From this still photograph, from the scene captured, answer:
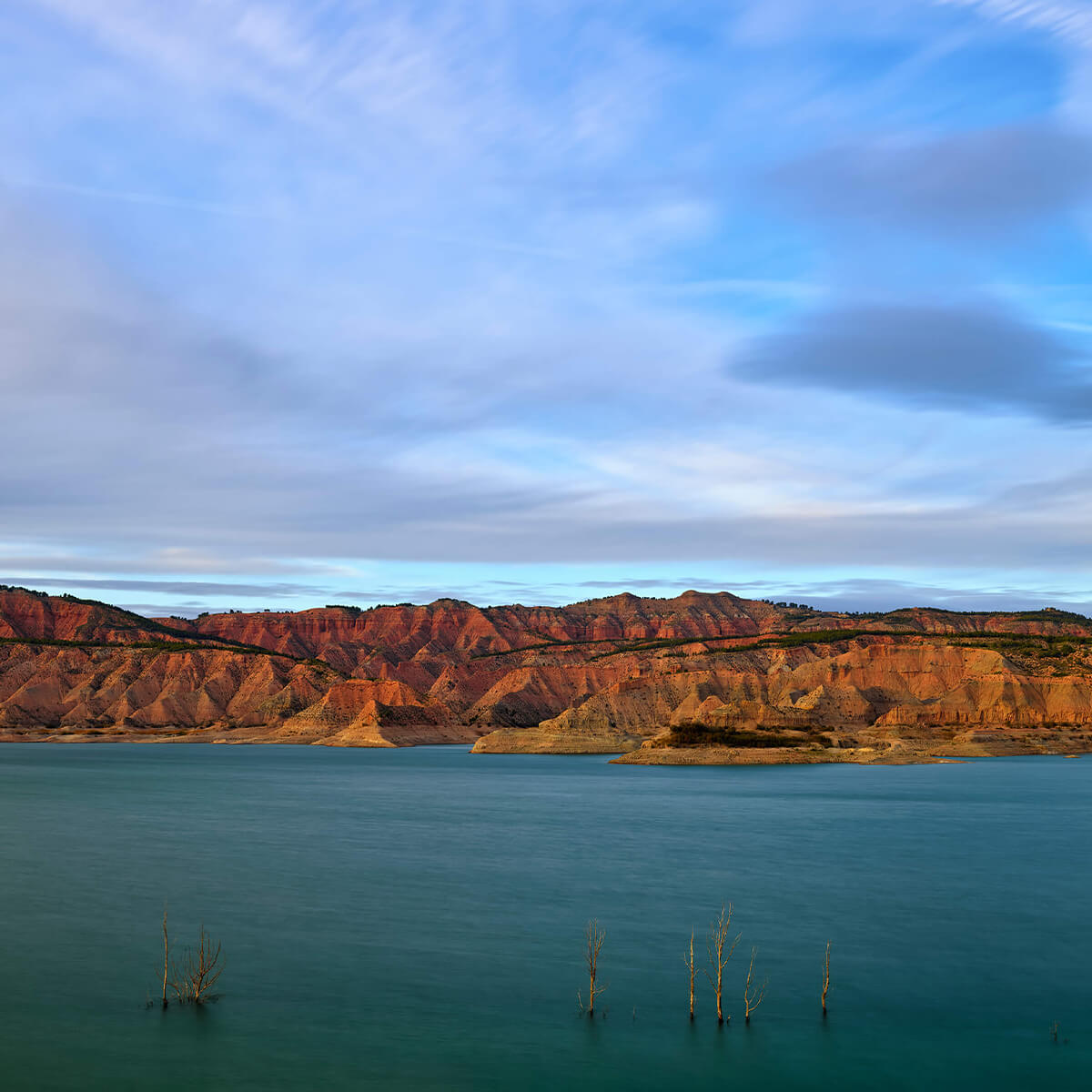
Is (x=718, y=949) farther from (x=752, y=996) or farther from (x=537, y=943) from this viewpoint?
(x=537, y=943)

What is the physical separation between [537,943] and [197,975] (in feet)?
33.0

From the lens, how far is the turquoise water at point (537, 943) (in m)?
22.6

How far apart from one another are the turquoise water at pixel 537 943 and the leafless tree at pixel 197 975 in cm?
65

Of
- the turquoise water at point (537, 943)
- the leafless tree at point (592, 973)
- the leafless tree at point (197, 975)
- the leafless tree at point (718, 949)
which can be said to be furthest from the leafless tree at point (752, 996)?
the leafless tree at point (197, 975)

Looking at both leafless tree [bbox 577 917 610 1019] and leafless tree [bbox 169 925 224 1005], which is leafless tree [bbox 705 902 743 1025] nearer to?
leafless tree [bbox 577 917 610 1019]

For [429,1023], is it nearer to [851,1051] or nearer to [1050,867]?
[851,1051]

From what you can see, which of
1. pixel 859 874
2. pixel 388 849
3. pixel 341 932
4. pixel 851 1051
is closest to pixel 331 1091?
pixel 851 1051

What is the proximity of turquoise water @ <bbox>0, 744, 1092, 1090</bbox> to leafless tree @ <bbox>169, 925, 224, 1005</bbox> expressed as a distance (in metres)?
0.65

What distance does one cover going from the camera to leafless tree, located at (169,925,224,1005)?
86.9ft

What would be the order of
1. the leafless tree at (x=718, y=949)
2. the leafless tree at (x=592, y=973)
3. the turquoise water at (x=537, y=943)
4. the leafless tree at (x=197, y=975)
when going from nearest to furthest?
the turquoise water at (x=537, y=943), the leafless tree at (x=592, y=973), the leafless tree at (x=718, y=949), the leafless tree at (x=197, y=975)

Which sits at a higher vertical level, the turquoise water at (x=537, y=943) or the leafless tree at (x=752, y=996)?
the leafless tree at (x=752, y=996)

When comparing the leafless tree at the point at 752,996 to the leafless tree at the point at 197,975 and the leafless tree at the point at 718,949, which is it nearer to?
the leafless tree at the point at 718,949

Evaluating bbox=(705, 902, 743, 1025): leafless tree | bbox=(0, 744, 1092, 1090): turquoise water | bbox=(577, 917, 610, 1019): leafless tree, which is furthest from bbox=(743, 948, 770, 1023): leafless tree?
bbox=(577, 917, 610, 1019): leafless tree

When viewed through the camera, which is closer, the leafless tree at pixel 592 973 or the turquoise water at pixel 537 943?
the turquoise water at pixel 537 943
